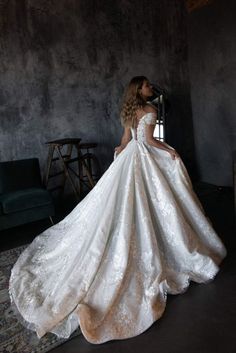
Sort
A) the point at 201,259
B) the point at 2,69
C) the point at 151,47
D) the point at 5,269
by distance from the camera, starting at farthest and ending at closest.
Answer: the point at 151,47 < the point at 2,69 < the point at 5,269 < the point at 201,259

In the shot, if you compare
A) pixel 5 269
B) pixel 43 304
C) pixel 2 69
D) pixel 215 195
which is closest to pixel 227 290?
pixel 43 304

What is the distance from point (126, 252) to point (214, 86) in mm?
4062

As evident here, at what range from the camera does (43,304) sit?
211cm

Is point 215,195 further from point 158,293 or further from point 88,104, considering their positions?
point 158,293

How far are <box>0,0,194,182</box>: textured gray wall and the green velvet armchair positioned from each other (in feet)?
1.66

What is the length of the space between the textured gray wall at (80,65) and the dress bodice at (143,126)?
2.46 metres

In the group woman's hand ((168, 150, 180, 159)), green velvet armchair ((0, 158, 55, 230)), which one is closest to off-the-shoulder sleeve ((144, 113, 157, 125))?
woman's hand ((168, 150, 180, 159))

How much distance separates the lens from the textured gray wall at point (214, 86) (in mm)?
4975

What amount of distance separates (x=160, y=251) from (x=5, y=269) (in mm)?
1502

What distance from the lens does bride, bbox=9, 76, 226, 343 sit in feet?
6.64

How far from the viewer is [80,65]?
5.01 meters

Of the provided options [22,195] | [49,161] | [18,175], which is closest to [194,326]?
[22,195]

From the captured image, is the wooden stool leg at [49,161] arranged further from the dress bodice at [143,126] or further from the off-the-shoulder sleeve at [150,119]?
the off-the-shoulder sleeve at [150,119]

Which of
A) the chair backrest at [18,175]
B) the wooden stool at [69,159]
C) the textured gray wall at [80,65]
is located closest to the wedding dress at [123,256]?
the chair backrest at [18,175]
